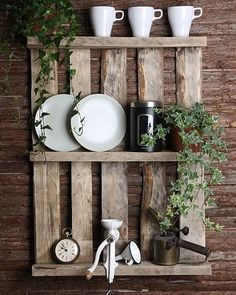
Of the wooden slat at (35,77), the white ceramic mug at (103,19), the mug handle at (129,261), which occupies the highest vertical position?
the white ceramic mug at (103,19)

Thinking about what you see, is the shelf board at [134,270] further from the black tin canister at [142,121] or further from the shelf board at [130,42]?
the shelf board at [130,42]

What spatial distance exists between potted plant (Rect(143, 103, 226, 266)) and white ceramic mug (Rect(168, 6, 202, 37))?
12.6 inches

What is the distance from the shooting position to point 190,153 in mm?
2826

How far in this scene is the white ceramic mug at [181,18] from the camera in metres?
2.86

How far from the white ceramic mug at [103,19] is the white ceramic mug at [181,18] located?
0.22m

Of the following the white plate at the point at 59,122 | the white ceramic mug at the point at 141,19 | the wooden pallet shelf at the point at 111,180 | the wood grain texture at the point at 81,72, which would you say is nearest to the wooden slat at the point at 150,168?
the wooden pallet shelf at the point at 111,180

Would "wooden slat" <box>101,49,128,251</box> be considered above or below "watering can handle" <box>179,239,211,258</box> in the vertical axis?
above

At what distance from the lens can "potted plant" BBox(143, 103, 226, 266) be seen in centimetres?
284

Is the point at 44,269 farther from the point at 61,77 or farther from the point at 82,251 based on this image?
the point at 61,77

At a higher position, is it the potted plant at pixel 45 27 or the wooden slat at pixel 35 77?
the potted plant at pixel 45 27

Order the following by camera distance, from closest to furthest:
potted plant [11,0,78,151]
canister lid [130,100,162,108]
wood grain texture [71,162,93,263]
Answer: potted plant [11,0,78,151], canister lid [130,100,162,108], wood grain texture [71,162,93,263]

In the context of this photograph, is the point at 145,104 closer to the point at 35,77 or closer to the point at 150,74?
the point at 150,74

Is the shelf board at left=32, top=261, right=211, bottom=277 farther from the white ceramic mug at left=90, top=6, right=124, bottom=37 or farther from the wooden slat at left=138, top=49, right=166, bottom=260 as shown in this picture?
the white ceramic mug at left=90, top=6, right=124, bottom=37

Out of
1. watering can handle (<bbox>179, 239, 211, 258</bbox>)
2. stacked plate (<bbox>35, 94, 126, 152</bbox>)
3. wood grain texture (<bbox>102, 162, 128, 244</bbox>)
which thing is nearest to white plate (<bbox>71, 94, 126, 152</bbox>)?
stacked plate (<bbox>35, 94, 126, 152</bbox>)
